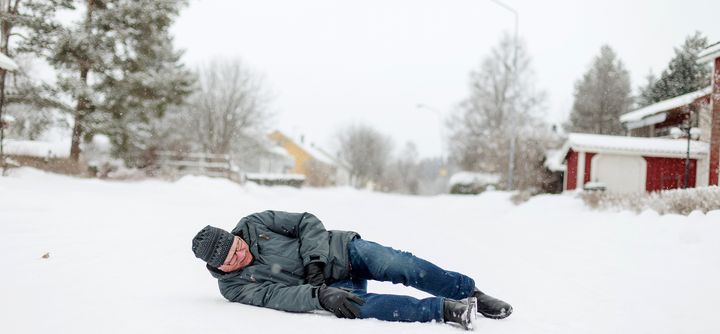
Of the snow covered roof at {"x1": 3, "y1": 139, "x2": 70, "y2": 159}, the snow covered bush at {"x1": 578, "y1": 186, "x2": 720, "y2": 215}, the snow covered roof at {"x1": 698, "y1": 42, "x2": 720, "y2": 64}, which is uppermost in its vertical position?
the snow covered roof at {"x1": 698, "y1": 42, "x2": 720, "y2": 64}

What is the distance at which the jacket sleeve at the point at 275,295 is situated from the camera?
3576 mm

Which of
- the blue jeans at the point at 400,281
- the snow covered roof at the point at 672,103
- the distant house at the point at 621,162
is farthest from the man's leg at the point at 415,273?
the distant house at the point at 621,162

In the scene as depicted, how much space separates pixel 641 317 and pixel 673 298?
1.19 meters

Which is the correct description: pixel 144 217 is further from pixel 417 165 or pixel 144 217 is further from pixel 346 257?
pixel 417 165

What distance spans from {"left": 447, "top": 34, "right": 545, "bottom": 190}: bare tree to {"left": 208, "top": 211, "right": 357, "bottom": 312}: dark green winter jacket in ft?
127

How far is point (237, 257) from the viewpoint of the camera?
3793 mm

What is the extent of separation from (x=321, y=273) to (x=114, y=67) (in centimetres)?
1956

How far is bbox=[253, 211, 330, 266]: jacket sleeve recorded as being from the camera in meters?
3.84

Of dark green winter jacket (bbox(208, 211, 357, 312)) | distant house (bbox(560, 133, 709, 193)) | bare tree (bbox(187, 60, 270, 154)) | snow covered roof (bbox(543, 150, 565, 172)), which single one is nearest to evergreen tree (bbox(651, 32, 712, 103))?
distant house (bbox(560, 133, 709, 193))

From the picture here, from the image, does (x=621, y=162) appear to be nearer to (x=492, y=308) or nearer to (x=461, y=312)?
(x=492, y=308)

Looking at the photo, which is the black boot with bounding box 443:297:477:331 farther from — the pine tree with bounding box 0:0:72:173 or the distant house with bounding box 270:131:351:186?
the distant house with bounding box 270:131:351:186

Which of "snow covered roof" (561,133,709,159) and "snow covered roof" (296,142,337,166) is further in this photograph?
"snow covered roof" (296,142,337,166)

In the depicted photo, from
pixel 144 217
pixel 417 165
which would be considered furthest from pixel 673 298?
pixel 417 165

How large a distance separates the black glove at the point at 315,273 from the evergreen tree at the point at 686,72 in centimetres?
904
